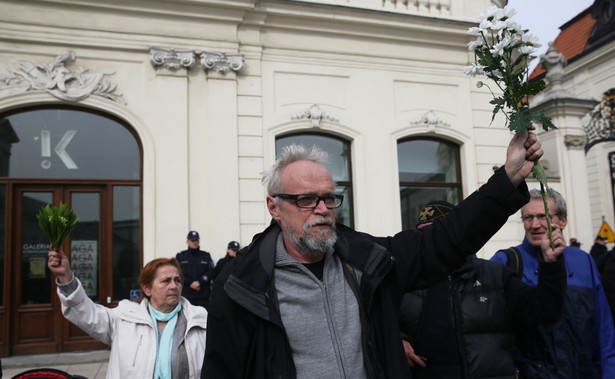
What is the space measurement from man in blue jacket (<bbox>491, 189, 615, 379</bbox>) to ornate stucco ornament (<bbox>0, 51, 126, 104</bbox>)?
6457 millimetres

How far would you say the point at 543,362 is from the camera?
253 cm

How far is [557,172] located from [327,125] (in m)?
5.52

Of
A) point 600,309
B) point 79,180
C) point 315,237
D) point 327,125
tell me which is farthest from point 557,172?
point 315,237

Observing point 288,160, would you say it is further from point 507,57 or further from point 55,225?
point 55,225

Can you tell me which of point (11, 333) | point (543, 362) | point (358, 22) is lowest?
point (11, 333)

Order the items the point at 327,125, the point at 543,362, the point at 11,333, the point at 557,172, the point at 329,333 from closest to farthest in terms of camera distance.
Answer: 1. the point at 329,333
2. the point at 543,362
3. the point at 11,333
4. the point at 327,125
5. the point at 557,172

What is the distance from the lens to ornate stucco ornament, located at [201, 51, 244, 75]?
7.53 metres

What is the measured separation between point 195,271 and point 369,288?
17.9 ft

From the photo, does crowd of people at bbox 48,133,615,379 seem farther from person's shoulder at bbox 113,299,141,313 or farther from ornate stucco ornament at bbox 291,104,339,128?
ornate stucco ornament at bbox 291,104,339,128

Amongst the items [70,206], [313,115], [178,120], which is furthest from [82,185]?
[313,115]

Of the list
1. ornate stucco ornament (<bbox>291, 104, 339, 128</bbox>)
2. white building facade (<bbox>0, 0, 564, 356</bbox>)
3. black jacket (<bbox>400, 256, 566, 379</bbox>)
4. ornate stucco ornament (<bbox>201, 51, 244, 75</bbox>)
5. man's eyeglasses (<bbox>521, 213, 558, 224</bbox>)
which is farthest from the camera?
ornate stucco ornament (<bbox>291, 104, 339, 128</bbox>)

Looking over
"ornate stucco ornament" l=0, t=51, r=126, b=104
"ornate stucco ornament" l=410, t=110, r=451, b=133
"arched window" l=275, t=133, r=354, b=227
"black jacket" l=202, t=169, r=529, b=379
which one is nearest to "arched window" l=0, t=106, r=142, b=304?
"ornate stucco ornament" l=0, t=51, r=126, b=104

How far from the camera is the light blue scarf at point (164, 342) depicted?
2.74 meters

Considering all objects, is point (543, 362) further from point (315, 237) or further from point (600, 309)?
point (315, 237)
